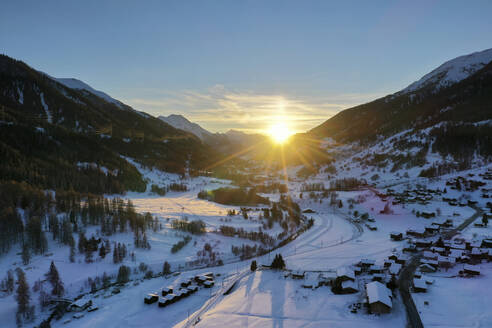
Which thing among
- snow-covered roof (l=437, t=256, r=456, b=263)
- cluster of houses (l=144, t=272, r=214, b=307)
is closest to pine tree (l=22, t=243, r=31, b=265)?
cluster of houses (l=144, t=272, r=214, b=307)

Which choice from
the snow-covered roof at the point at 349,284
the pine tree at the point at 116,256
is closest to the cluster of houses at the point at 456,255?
the snow-covered roof at the point at 349,284

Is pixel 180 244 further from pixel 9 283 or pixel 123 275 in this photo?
pixel 9 283

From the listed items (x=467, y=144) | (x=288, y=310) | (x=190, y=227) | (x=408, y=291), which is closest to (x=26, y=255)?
(x=190, y=227)

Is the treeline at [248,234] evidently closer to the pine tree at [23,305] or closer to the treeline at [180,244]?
the treeline at [180,244]

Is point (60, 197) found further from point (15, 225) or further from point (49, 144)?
point (49, 144)

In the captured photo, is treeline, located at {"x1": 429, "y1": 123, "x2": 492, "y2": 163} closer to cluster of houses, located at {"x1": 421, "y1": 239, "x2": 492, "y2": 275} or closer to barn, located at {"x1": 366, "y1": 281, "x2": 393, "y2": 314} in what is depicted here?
cluster of houses, located at {"x1": 421, "y1": 239, "x2": 492, "y2": 275}
